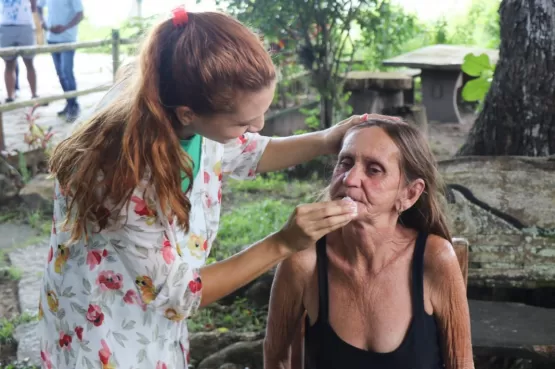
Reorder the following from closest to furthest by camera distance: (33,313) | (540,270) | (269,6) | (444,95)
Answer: (540,270) < (33,313) < (269,6) < (444,95)

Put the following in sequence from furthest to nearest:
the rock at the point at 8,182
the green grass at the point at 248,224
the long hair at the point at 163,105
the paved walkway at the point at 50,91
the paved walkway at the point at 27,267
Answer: the paved walkway at the point at 50,91, the rock at the point at 8,182, the green grass at the point at 248,224, the paved walkway at the point at 27,267, the long hair at the point at 163,105

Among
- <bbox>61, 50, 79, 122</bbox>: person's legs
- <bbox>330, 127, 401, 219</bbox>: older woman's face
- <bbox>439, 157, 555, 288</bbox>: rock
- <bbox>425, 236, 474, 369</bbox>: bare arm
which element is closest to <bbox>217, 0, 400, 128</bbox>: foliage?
<bbox>61, 50, 79, 122</bbox>: person's legs

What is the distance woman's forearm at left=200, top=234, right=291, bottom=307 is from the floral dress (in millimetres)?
35

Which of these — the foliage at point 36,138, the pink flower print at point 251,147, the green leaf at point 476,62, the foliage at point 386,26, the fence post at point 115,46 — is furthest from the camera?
the fence post at point 115,46

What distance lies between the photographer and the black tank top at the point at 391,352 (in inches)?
81.4

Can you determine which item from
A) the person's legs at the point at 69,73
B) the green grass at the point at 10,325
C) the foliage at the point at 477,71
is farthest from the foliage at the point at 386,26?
the green grass at the point at 10,325

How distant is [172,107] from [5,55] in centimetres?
570

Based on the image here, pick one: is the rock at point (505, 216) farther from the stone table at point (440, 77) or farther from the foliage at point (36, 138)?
the stone table at point (440, 77)

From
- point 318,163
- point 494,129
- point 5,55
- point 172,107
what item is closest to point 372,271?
point 172,107

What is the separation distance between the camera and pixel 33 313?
Result: 4.50m

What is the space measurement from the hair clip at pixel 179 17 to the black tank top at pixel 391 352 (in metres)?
0.79

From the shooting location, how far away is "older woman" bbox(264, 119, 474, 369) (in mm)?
2096

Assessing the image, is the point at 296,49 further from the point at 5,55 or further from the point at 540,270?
the point at 540,270

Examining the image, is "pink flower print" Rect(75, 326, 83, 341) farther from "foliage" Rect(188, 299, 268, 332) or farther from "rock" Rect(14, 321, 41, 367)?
"foliage" Rect(188, 299, 268, 332)
